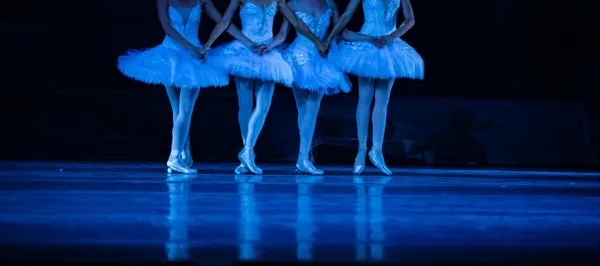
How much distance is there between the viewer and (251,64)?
180 inches

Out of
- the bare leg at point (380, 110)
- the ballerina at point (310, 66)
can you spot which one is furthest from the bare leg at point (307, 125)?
the bare leg at point (380, 110)

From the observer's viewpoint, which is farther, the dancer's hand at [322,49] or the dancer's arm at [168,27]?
the dancer's hand at [322,49]

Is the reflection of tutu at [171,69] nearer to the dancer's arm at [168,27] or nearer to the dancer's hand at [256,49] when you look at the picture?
the dancer's arm at [168,27]

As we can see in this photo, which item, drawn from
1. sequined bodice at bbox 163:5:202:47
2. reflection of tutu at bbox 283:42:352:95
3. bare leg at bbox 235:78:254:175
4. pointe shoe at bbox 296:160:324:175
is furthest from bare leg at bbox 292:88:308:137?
sequined bodice at bbox 163:5:202:47

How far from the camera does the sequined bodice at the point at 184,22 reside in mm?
4645

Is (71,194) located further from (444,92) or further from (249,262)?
(444,92)

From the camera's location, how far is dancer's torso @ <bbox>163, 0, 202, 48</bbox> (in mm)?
4645

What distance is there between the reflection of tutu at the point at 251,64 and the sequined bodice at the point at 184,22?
0.55 ft

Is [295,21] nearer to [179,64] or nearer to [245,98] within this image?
[245,98]

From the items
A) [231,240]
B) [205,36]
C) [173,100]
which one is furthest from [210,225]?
[205,36]

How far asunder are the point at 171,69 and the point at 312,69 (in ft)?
2.58

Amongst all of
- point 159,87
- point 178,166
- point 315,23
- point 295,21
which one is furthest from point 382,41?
point 159,87

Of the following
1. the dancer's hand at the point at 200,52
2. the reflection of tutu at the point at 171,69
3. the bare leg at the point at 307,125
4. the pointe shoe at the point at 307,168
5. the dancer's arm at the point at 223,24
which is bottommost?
the pointe shoe at the point at 307,168

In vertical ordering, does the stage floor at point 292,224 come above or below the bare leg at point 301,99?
below
